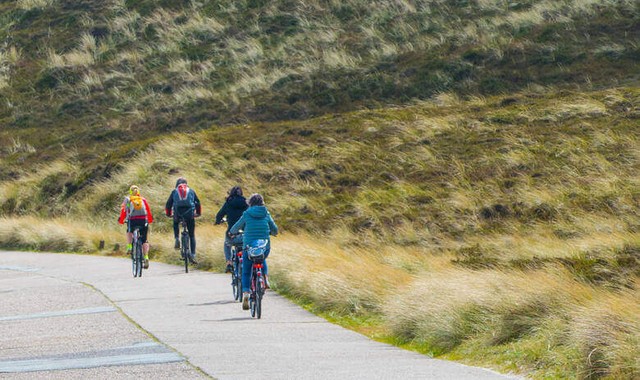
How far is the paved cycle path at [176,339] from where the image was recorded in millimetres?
10383

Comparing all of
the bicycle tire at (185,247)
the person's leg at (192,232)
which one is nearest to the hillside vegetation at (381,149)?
the person's leg at (192,232)

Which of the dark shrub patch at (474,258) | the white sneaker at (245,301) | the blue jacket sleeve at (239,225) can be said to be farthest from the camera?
the dark shrub patch at (474,258)

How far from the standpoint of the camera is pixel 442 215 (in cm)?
2783

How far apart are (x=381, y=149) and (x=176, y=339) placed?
2351 centimetres

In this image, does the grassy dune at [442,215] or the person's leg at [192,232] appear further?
the person's leg at [192,232]

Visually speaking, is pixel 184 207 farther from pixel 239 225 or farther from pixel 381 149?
pixel 381 149

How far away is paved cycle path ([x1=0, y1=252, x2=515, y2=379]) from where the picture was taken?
10383 mm

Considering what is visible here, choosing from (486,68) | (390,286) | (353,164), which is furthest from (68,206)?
(390,286)

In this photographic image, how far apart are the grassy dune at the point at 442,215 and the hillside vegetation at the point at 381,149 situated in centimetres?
6

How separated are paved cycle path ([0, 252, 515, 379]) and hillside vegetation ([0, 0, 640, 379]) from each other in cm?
78

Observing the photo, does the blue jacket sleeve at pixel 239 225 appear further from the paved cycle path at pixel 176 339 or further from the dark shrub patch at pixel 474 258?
the dark shrub patch at pixel 474 258

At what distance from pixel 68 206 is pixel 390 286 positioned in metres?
22.9

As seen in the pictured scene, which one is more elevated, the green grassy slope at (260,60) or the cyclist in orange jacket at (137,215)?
the green grassy slope at (260,60)

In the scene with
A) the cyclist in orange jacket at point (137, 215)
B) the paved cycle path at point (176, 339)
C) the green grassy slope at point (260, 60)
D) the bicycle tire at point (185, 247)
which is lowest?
the paved cycle path at point (176, 339)
